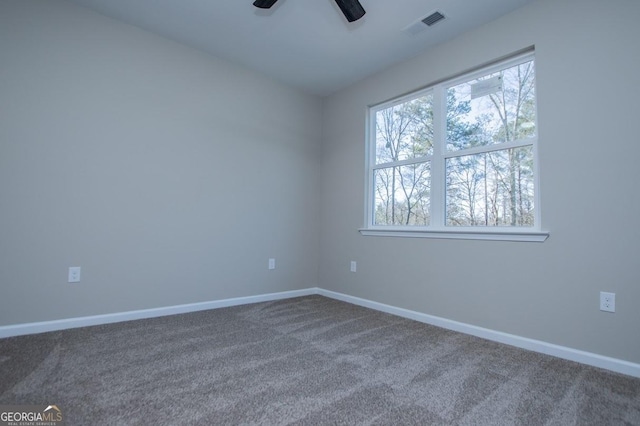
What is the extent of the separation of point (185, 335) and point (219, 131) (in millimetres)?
1895

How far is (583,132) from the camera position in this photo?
195cm

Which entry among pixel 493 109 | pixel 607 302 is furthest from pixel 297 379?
pixel 493 109

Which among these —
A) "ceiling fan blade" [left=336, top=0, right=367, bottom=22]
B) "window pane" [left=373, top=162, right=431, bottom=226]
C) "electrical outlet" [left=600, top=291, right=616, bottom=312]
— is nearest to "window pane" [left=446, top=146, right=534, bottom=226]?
"window pane" [left=373, top=162, right=431, bottom=226]

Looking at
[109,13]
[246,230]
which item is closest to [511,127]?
[246,230]

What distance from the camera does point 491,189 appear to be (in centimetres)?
243

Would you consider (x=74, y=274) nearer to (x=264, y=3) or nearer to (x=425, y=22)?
(x=264, y=3)

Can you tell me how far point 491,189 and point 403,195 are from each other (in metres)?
0.82

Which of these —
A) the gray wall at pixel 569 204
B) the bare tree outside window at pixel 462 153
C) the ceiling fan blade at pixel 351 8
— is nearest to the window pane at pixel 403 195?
the bare tree outside window at pixel 462 153

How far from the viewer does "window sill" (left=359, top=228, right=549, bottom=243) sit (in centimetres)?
212

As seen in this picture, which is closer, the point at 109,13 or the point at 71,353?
the point at 71,353

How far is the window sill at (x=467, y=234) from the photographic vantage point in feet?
6.95

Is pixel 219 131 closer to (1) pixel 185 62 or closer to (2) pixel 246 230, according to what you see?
(1) pixel 185 62

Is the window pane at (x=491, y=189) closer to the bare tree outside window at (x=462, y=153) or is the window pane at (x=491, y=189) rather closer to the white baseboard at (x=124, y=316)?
the bare tree outside window at (x=462, y=153)

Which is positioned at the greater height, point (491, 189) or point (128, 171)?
point (128, 171)
